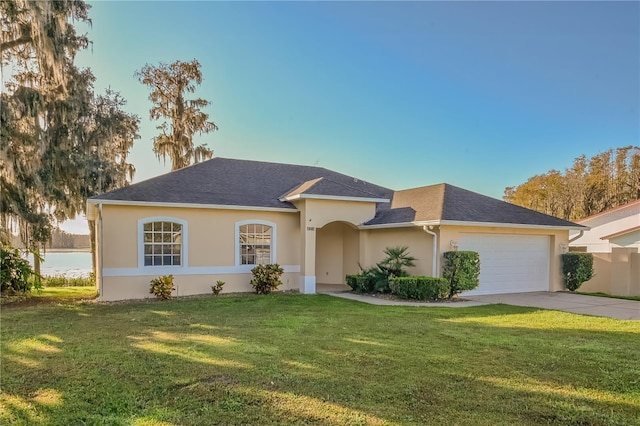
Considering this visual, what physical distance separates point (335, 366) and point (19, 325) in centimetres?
703

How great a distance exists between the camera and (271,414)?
3797 millimetres

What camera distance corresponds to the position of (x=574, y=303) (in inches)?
444

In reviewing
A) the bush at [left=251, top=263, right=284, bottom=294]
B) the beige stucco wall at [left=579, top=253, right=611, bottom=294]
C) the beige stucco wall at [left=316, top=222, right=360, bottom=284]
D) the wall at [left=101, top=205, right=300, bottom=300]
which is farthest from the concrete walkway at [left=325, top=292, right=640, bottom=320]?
the beige stucco wall at [left=316, top=222, right=360, bottom=284]

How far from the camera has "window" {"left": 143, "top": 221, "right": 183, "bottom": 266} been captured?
40.9 feet

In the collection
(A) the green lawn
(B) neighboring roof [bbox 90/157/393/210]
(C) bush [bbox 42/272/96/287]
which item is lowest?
(C) bush [bbox 42/272/96/287]

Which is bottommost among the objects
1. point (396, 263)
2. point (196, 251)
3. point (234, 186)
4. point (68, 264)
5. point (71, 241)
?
point (68, 264)

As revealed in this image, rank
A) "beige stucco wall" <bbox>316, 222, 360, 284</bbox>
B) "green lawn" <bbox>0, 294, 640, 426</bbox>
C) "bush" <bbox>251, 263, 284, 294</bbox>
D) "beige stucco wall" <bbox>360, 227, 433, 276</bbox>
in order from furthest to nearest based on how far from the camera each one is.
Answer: "beige stucco wall" <bbox>316, 222, 360, 284</bbox> → "bush" <bbox>251, 263, 284, 294</bbox> → "beige stucco wall" <bbox>360, 227, 433, 276</bbox> → "green lawn" <bbox>0, 294, 640, 426</bbox>

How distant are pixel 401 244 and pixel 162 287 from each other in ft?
25.5

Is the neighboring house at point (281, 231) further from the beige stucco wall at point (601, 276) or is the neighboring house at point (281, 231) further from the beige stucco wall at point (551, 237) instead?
the beige stucco wall at point (601, 276)

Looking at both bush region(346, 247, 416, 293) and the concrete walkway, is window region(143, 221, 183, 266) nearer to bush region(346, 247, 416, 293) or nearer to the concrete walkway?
the concrete walkway

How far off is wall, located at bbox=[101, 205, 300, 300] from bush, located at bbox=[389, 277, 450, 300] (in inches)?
162

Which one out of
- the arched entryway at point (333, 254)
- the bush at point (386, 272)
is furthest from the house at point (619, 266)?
the arched entryway at point (333, 254)

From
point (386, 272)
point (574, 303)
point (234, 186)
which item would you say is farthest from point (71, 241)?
point (574, 303)

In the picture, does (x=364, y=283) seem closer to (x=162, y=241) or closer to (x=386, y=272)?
(x=386, y=272)
